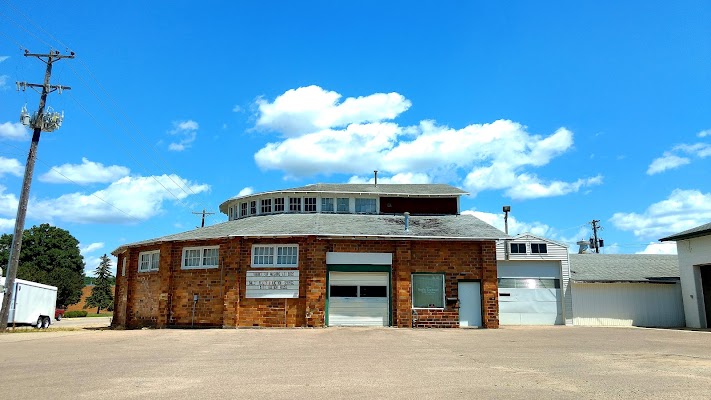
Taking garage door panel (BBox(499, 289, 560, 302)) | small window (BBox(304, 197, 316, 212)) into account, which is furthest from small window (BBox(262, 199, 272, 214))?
garage door panel (BBox(499, 289, 560, 302))

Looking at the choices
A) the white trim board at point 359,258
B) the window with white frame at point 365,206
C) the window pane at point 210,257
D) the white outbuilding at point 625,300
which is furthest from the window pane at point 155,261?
the white outbuilding at point 625,300

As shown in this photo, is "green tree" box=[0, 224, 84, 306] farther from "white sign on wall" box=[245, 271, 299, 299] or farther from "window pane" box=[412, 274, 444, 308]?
"window pane" box=[412, 274, 444, 308]

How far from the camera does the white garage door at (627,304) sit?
1099 inches

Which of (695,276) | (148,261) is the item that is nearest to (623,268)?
(695,276)

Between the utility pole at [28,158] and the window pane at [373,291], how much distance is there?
45.4ft

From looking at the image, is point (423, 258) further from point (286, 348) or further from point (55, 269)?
point (55, 269)

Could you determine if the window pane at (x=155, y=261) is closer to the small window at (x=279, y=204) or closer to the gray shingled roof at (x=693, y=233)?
the small window at (x=279, y=204)

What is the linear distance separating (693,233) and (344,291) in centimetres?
1691

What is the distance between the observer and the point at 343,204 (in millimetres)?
27078

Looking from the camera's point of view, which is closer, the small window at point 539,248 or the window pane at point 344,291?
the window pane at point 344,291

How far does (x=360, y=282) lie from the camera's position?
2130 centimetres

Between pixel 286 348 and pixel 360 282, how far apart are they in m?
8.32

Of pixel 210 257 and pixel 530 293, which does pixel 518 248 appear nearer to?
pixel 530 293

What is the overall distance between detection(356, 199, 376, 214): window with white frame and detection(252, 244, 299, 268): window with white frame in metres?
6.57
